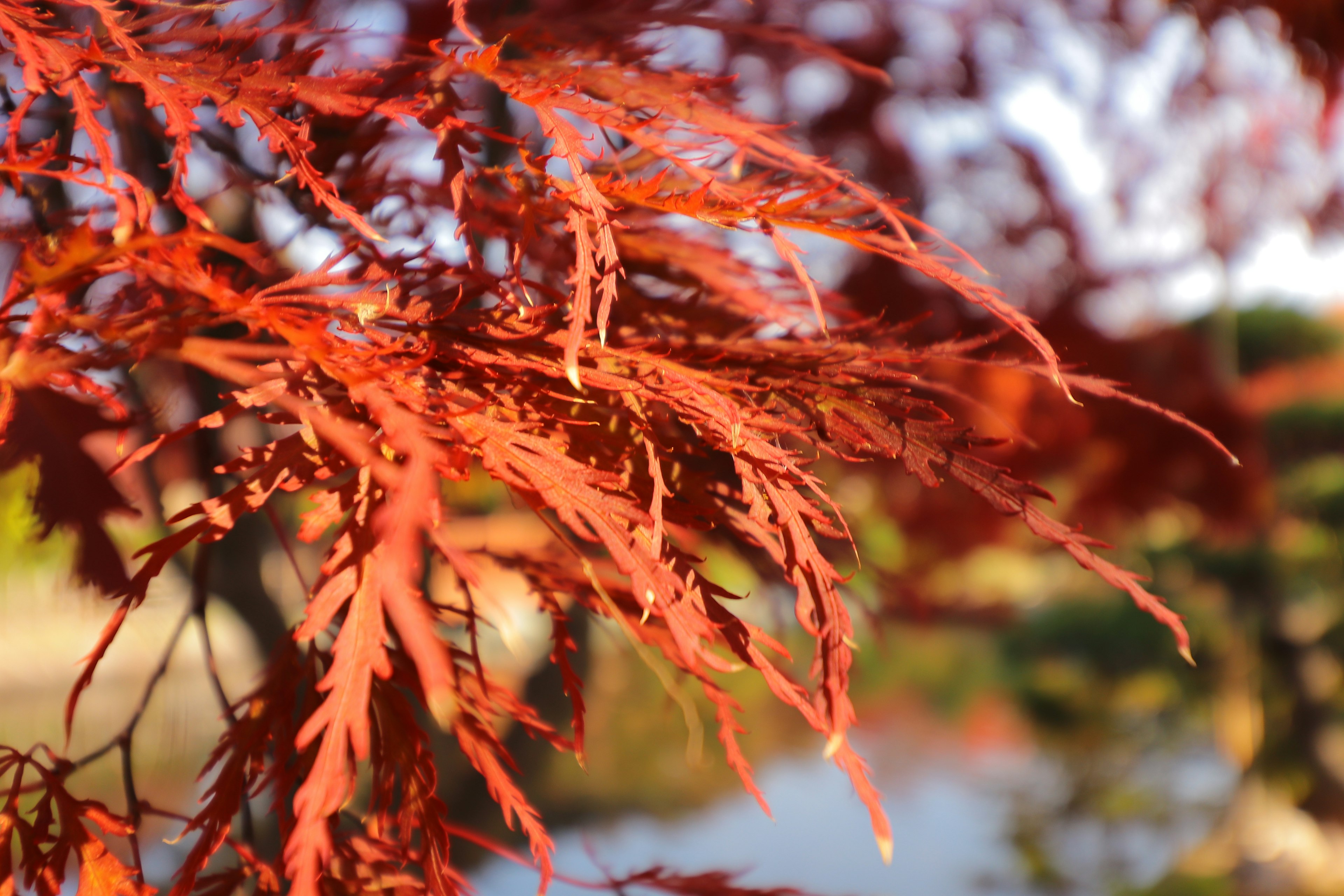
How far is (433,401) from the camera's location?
1.57 feet

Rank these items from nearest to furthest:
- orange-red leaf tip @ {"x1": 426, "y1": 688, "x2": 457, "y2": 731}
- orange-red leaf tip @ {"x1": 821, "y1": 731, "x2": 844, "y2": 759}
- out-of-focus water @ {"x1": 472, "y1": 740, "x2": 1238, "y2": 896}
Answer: orange-red leaf tip @ {"x1": 426, "y1": 688, "x2": 457, "y2": 731} < orange-red leaf tip @ {"x1": 821, "y1": 731, "x2": 844, "y2": 759} < out-of-focus water @ {"x1": 472, "y1": 740, "x2": 1238, "y2": 896}

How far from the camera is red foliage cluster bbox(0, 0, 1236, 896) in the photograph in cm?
46

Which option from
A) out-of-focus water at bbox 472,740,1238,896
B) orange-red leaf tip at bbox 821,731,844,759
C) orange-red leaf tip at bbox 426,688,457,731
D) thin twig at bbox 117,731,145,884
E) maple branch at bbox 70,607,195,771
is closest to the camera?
orange-red leaf tip at bbox 426,688,457,731

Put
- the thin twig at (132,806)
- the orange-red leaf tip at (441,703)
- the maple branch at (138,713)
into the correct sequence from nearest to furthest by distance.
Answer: the orange-red leaf tip at (441,703)
the thin twig at (132,806)
the maple branch at (138,713)

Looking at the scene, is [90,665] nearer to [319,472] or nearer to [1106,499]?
[319,472]

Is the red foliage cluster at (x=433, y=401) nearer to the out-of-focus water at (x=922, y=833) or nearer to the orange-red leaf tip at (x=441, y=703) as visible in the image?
the orange-red leaf tip at (x=441, y=703)

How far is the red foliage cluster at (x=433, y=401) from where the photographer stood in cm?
46

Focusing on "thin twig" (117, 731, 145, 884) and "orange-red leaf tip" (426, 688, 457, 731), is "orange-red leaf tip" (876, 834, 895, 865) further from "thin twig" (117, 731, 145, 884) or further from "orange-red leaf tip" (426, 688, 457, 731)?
"thin twig" (117, 731, 145, 884)

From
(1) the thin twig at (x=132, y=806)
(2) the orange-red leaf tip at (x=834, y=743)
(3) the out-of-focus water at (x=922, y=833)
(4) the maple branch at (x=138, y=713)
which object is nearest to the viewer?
(2) the orange-red leaf tip at (x=834, y=743)

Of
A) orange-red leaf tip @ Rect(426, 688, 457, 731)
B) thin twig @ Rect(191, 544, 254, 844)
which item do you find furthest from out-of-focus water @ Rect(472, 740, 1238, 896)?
orange-red leaf tip @ Rect(426, 688, 457, 731)

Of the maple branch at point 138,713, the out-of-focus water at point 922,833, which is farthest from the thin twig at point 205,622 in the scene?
the out-of-focus water at point 922,833

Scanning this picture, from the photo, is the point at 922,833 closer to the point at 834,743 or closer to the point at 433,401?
the point at 834,743

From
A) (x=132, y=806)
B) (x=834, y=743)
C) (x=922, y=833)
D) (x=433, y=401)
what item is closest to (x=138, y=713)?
(x=132, y=806)

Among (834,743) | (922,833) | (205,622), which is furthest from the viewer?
(922,833)
